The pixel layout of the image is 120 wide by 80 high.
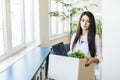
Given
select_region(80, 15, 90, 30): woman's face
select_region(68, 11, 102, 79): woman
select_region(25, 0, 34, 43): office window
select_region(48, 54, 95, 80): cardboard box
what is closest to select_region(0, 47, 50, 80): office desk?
select_region(48, 54, 95, 80): cardboard box

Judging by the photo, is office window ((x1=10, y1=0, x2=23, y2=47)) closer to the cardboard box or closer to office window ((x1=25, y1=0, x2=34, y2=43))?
office window ((x1=25, y1=0, x2=34, y2=43))

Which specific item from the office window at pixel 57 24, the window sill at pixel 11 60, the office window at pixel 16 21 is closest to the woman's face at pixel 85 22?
the window sill at pixel 11 60

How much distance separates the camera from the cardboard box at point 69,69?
5.65 feet

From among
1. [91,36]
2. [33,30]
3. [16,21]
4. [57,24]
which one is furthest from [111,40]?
[57,24]

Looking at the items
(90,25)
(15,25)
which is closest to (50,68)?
(90,25)

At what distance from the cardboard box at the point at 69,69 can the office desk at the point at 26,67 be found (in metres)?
0.30

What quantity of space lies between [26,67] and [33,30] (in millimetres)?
1700

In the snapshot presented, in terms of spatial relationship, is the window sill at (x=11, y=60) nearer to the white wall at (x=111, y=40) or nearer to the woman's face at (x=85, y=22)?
the woman's face at (x=85, y=22)

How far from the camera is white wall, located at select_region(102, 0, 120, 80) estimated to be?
2.80m

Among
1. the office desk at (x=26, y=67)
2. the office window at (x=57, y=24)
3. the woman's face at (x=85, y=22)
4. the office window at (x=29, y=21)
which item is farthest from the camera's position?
the office window at (x=57, y=24)

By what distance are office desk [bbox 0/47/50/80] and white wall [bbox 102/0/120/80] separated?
2.91 ft

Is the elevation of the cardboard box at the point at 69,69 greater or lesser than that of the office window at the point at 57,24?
lesser

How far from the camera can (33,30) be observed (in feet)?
13.1

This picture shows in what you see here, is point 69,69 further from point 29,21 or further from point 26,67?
point 29,21
